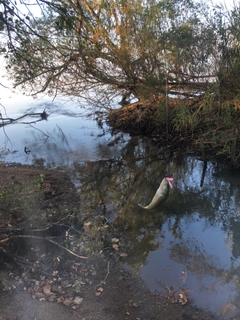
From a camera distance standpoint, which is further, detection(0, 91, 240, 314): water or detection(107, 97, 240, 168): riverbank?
detection(107, 97, 240, 168): riverbank

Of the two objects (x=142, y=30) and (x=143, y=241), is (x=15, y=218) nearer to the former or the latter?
(x=143, y=241)

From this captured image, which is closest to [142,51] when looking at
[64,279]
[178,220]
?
[178,220]

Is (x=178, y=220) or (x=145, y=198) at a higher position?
(x=145, y=198)

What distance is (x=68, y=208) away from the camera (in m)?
6.40

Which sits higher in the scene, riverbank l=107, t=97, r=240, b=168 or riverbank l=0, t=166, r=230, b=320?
riverbank l=107, t=97, r=240, b=168

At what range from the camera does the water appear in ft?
14.9

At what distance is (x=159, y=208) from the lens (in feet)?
21.7

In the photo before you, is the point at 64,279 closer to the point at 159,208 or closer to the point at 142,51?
the point at 159,208

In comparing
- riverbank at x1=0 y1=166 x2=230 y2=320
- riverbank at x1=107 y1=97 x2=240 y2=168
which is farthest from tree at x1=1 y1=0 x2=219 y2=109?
riverbank at x1=0 y1=166 x2=230 y2=320

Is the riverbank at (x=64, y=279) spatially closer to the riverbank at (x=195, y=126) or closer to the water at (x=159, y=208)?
the water at (x=159, y=208)

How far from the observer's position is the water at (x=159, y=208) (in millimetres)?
4539

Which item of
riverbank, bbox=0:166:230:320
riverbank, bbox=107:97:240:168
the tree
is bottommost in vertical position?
riverbank, bbox=0:166:230:320

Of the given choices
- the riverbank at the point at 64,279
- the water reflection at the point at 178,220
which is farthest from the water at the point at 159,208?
the riverbank at the point at 64,279

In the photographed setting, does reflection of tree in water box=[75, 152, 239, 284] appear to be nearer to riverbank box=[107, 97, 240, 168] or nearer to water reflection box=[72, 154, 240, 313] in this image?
water reflection box=[72, 154, 240, 313]
